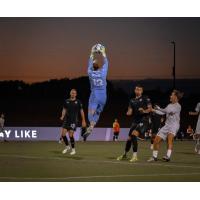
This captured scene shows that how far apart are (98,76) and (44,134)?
2.26 meters

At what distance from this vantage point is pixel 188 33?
13.5 meters

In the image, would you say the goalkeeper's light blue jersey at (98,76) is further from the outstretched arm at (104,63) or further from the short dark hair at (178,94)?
the short dark hair at (178,94)

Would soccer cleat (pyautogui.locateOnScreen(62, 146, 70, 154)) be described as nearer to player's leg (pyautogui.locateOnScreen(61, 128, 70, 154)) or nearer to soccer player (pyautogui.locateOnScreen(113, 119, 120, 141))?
player's leg (pyautogui.locateOnScreen(61, 128, 70, 154))

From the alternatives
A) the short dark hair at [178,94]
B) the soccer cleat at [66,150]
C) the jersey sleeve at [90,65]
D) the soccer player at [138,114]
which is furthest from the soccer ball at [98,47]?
the soccer cleat at [66,150]

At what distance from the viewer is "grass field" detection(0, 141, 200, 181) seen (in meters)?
12.4

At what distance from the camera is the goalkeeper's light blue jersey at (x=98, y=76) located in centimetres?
1395

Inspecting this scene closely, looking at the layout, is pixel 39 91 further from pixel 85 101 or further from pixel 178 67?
pixel 178 67

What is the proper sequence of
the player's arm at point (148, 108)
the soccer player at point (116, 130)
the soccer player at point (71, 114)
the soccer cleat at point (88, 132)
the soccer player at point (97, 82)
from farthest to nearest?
the soccer player at point (116, 130), the soccer cleat at point (88, 132), the soccer player at point (71, 114), the soccer player at point (97, 82), the player's arm at point (148, 108)

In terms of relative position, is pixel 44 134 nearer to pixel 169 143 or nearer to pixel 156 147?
pixel 156 147


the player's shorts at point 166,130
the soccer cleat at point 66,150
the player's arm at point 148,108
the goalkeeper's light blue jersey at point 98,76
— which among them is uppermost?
the goalkeeper's light blue jersey at point 98,76

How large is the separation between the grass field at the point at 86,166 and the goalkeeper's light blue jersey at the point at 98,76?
1.34 m

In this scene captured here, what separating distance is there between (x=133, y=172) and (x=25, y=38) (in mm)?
3233
